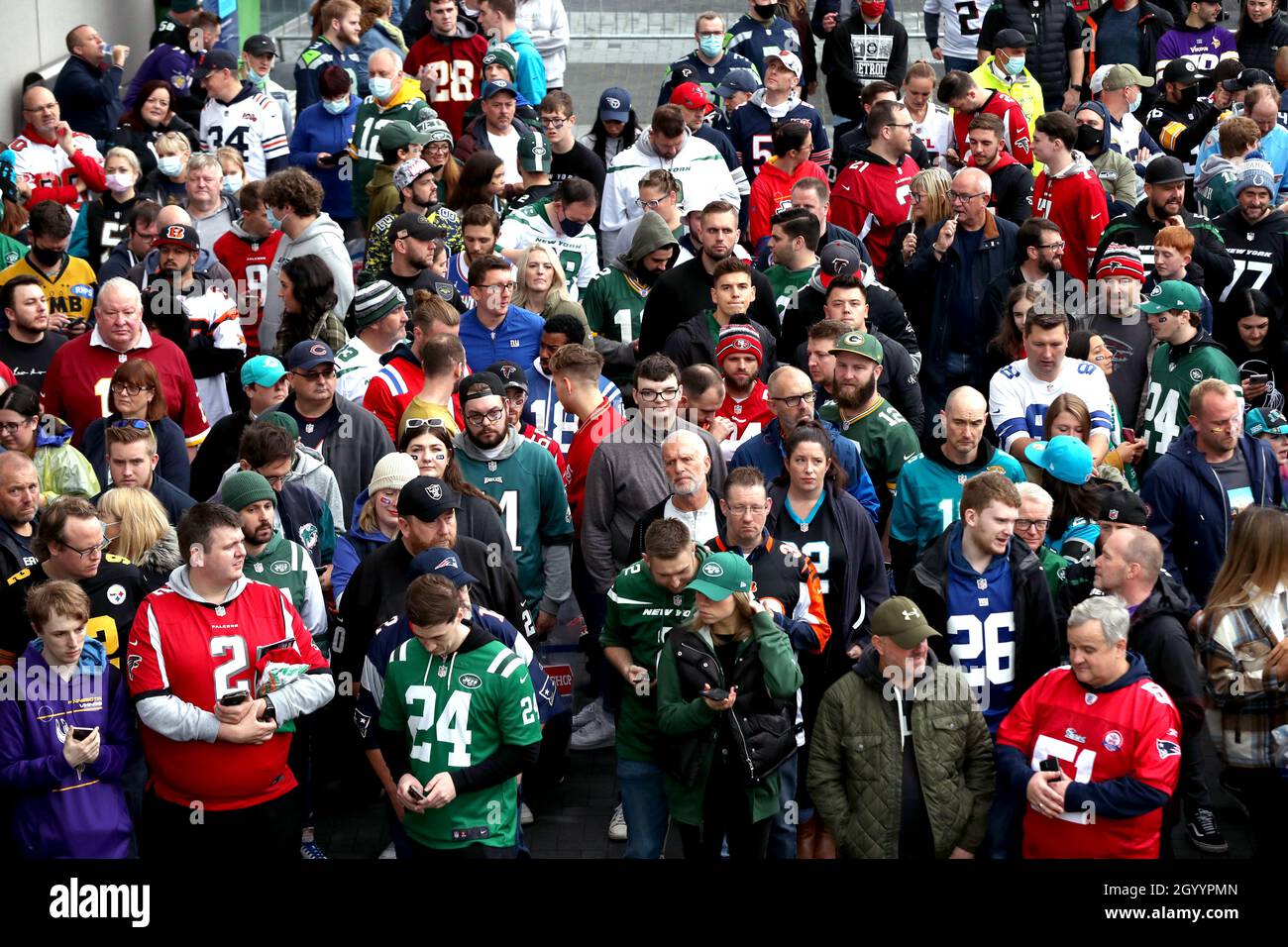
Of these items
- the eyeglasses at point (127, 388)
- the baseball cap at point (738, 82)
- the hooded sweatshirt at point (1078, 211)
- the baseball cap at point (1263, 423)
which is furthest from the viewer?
the baseball cap at point (738, 82)

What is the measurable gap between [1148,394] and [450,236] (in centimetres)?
447

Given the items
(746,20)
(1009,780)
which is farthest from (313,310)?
(746,20)

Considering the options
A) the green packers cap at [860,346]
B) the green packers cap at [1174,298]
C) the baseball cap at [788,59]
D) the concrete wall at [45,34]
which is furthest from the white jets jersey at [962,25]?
the green packers cap at [860,346]

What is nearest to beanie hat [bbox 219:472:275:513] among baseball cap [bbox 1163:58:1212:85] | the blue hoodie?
the blue hoodie

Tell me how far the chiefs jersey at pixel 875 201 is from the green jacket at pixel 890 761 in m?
5.79

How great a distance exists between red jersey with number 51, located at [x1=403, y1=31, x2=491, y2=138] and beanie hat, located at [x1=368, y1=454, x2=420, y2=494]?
7764 millimetres

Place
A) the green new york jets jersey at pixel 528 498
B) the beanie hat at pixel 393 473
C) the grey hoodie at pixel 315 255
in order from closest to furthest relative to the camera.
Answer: the beanie hat at pixel 393 473 → the green new york jets jersey at pixel 528 498 → the grey hoodie at pixel 315 255

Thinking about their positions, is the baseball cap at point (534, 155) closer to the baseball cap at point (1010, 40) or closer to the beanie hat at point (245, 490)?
the baseball cap at point (1010, 40)

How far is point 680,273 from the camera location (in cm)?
1008

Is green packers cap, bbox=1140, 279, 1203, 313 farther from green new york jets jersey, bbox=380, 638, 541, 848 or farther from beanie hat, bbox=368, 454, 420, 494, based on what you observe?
green new york jets jersey, bbox=380, 638, 541, 848

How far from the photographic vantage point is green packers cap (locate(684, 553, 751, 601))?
255 inches

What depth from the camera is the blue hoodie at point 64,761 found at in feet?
21.2

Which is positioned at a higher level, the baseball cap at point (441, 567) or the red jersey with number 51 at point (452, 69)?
the red jersey with number 51 at point (452, 69)
